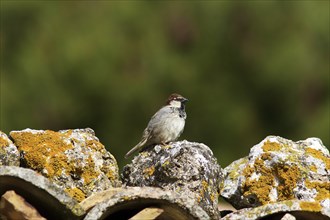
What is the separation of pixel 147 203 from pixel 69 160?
2.04 feet

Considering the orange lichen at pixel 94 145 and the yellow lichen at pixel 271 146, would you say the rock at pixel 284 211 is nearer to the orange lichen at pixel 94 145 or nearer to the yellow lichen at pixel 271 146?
the yellow lichen at pixel 271 146

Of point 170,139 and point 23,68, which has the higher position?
point 23,68

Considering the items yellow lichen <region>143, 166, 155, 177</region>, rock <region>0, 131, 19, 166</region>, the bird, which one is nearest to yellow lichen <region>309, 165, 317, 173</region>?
yellow lichen <region>143, 166, 155, 177</region>

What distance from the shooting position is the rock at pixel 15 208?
3.22 meters

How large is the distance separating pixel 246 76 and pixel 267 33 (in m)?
0.84

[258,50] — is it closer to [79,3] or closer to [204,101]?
[204,101]

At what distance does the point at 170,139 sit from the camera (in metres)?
6.35

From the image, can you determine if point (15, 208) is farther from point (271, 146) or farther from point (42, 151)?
point (271, 146)

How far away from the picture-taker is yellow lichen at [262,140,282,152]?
402cm

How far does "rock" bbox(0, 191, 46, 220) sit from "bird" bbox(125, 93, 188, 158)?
283 cm

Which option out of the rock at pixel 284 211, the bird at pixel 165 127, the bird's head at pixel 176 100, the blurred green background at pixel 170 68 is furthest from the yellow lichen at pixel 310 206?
the blurred green background at pixel 170 68

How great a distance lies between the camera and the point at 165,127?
6328 millimetres

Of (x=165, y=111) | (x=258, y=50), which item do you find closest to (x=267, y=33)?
(x=258, y=50)

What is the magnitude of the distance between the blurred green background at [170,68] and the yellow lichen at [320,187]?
344 inches
